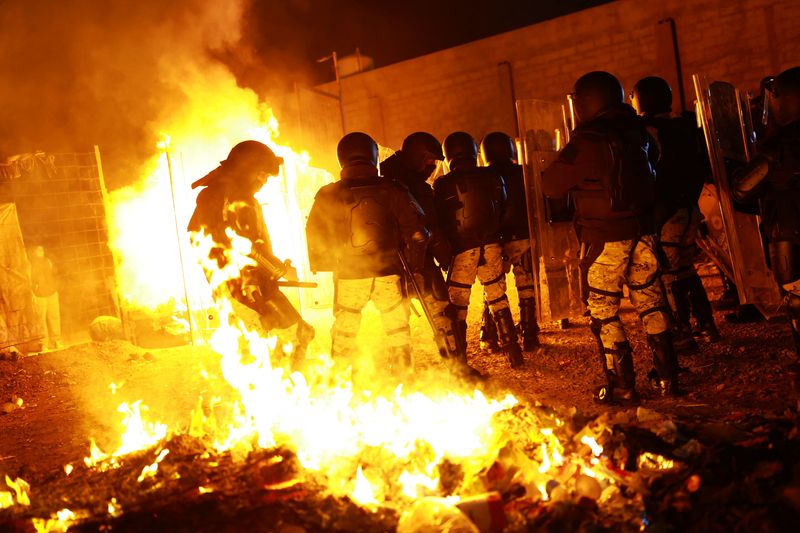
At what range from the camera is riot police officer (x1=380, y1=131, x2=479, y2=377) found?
6371 millimetres

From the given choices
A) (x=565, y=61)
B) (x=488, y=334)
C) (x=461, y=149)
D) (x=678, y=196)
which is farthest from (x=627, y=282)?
(x=565, y=61)

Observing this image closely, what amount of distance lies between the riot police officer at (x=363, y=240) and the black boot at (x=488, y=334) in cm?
206

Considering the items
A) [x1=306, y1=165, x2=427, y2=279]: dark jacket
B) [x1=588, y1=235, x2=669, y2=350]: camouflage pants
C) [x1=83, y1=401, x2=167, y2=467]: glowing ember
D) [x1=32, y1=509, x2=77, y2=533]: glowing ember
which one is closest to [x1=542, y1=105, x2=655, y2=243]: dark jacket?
[x1=588, y1=235, x2=669, y2=350]: camouflage pants

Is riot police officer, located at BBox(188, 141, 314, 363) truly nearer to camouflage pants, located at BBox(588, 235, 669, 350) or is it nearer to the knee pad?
camouflage pants, located at BBox(588, 235, 669, 350)

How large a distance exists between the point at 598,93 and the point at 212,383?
509cm

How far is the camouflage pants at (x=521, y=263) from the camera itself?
720 centimetres

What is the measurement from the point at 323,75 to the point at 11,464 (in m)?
19.3

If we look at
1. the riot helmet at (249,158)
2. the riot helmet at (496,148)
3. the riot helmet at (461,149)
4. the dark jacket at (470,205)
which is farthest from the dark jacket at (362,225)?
the riot helmet at (496,148)

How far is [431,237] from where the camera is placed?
6.27m

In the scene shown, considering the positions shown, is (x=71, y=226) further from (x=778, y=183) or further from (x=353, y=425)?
(x=778, y=183)

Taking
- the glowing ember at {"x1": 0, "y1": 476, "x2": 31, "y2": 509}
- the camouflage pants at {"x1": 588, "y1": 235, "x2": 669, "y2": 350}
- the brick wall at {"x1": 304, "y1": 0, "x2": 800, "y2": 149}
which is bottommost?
the glowing ember at {"x1": 0, "y1": 476, "x2": 31, "y2": 509}

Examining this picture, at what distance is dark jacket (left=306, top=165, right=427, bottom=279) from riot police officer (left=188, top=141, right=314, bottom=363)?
41 centimetres

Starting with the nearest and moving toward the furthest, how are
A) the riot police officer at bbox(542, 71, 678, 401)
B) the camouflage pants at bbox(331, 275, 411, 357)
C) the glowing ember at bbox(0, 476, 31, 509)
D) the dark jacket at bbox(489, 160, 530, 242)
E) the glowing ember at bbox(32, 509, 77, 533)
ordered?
the glowing ember at bbox(32, 509, 77, 533) < the glowing ember at bbox(0, 476, 31, 509) < the riot police officer at bbox(542, 71, 678, 401) < the camouflage pants at bbox(331, 275, 411, 357) < the dark jacket at bbox(489, 160, 530, 242)

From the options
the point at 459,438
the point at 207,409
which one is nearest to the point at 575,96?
the point at 459,438
